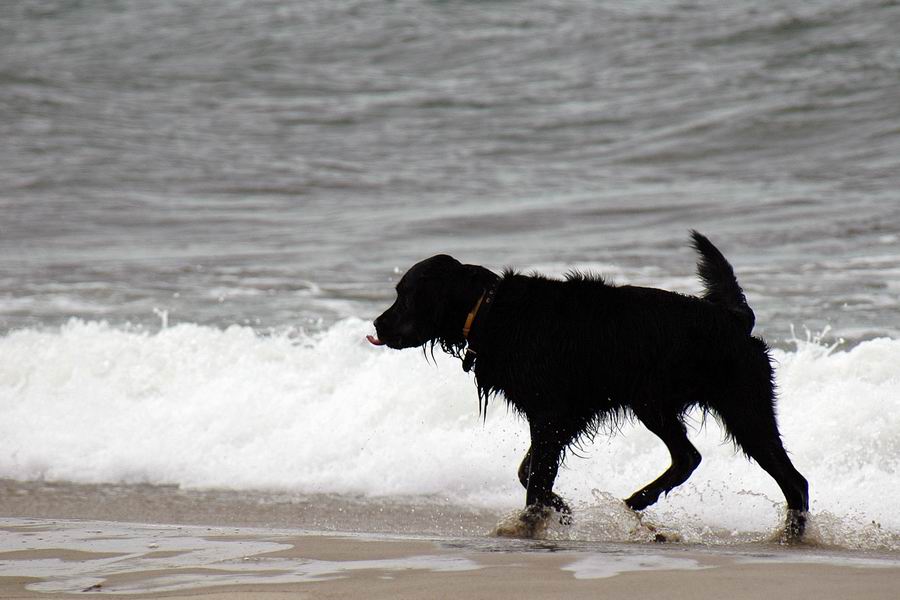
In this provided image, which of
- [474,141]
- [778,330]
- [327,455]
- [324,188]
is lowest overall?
[327,455]

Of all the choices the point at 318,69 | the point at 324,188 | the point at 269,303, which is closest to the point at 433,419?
the point at 269,303

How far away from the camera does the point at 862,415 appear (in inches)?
232

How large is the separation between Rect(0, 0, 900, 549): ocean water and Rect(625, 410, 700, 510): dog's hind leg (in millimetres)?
135

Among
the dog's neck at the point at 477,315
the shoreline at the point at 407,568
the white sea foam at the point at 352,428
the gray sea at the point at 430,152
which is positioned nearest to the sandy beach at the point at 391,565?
the shoreline at the point at 407,568

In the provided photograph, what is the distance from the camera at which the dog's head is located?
4.73 meters

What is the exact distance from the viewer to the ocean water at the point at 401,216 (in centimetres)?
633

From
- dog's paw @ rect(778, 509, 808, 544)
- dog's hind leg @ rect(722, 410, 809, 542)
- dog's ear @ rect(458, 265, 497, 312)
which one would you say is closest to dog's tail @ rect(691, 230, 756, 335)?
dog's hind leg @ rect(722, 410, 809, 542)

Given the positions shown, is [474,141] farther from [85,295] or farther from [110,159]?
[85,295]

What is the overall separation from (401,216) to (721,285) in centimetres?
886

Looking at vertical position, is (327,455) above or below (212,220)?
below

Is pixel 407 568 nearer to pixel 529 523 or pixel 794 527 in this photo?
pixel 529 523

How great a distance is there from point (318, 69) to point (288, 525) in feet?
59.0

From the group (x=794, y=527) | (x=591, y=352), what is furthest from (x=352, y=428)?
(x=794, y=527)

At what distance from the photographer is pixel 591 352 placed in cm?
468
